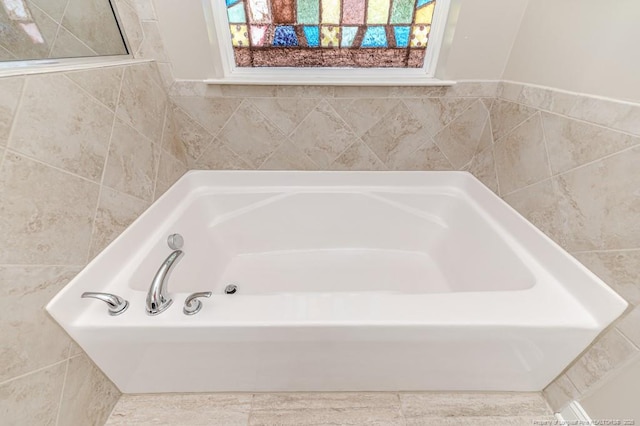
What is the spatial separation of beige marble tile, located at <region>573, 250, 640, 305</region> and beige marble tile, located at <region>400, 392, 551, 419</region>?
0.52 metres

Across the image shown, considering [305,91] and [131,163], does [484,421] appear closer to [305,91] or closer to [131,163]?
[305,91]

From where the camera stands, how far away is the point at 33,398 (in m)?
0.65

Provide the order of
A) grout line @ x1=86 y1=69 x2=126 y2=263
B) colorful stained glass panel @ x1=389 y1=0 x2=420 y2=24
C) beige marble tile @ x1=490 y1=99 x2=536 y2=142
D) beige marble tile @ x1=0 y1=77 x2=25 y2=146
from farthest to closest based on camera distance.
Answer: colorful stained glass panel @ x1=389 y1=0 x2=420 y2=24, beige marble tile @ x1=490 y1=99 x2=536 y2=142, grout line @ x1=86 y1=69 x2=126 y2=263, beige marble tile @ x1=0 y1=77 x2=25 y2=146

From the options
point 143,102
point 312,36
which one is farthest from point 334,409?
point 312,36

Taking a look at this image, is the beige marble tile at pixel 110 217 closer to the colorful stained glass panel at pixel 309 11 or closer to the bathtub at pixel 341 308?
the bathtub at pixel 341 308

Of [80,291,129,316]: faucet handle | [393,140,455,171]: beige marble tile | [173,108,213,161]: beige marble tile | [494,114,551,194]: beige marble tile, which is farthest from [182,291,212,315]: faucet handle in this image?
[494,114,551,194]: beige marble tile

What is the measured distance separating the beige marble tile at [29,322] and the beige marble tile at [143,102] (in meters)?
0.58

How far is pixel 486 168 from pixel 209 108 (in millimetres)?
1371

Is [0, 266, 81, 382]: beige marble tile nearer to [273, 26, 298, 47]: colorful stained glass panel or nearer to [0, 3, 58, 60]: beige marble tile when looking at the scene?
[0, 3, 58, 60]: beige marble tile

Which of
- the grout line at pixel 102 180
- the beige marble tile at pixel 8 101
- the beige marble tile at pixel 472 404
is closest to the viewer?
the beige marble tile at pixel 8 101

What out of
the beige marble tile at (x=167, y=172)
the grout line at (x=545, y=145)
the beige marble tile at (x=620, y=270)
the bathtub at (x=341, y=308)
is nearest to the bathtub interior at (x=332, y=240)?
the bathtub at (x=341, y=308)

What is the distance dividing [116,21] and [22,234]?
88 cm

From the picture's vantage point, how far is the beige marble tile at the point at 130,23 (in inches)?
38.6

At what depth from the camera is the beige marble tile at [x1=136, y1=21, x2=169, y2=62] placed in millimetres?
1053
